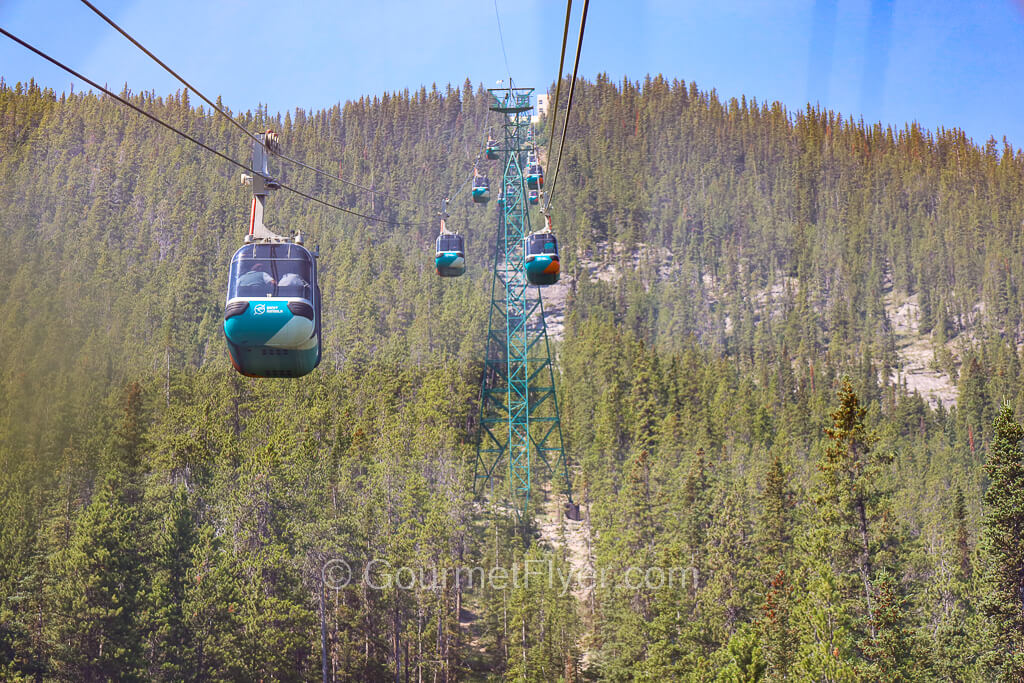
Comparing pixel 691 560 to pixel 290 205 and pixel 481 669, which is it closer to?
pixel 481 669

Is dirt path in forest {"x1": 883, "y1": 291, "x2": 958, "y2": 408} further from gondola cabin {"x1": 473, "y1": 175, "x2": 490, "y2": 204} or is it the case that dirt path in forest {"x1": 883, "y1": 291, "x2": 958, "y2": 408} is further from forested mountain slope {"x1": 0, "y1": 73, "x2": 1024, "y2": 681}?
gondola cabin {"x1": 473, "y1": 175, "x2": 490, "y2": 204}

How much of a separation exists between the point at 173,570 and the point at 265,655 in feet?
20.4

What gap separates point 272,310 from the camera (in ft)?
47.6

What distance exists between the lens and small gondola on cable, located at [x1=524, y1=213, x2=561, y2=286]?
31.1 metres

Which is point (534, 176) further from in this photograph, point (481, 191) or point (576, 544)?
point (576, 544)

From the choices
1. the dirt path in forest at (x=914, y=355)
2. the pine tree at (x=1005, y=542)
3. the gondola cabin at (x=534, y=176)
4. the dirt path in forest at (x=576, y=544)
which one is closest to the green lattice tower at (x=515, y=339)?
the gondola cabin at (x=534, y=176)

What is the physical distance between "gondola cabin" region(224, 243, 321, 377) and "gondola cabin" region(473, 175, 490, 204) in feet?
134

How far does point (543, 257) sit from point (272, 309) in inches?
691

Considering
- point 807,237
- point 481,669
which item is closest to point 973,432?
point 807,237

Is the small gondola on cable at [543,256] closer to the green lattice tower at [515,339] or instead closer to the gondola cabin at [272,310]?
the green lattice tower at [515,339]

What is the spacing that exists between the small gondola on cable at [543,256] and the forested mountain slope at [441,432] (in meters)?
17.0

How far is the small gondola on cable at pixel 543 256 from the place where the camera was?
31.1 meters

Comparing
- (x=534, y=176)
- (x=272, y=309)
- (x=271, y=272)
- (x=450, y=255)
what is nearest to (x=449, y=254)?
(x=450, y=255)

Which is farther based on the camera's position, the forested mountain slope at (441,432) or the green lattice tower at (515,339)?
the green lattice tower at (515,339)
